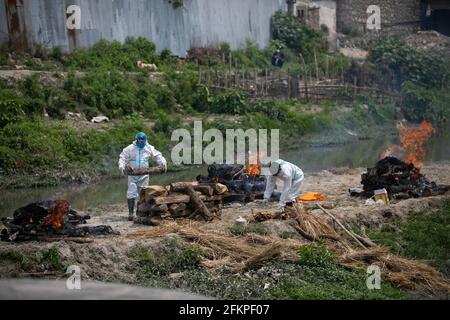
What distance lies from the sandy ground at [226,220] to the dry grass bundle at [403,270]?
1.64 metres

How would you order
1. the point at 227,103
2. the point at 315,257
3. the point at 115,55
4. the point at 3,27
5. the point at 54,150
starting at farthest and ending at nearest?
1. the point at 115,55
2. the point at 227,103
3. the point at 3,27
4. the point at 54,150
5. the point at 315,257

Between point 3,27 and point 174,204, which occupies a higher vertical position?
point 3,27

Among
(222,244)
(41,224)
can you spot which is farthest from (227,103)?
(41,224)

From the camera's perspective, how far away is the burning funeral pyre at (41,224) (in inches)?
547

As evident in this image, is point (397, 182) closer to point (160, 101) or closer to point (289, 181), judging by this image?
point (289, 181)

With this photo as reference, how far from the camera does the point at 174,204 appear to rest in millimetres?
15906

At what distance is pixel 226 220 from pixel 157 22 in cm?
1823

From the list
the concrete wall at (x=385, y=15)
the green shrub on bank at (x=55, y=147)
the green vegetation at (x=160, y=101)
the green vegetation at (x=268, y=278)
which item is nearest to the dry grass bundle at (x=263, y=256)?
the green vegetation at (x=268, y=278)

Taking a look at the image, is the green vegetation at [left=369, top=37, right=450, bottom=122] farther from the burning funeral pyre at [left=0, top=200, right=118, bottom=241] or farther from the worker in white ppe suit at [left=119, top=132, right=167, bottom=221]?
the burning funeral pyre at [left=0, top=200, right=118, bottom=241]

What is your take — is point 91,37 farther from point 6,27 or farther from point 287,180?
point 287,180
